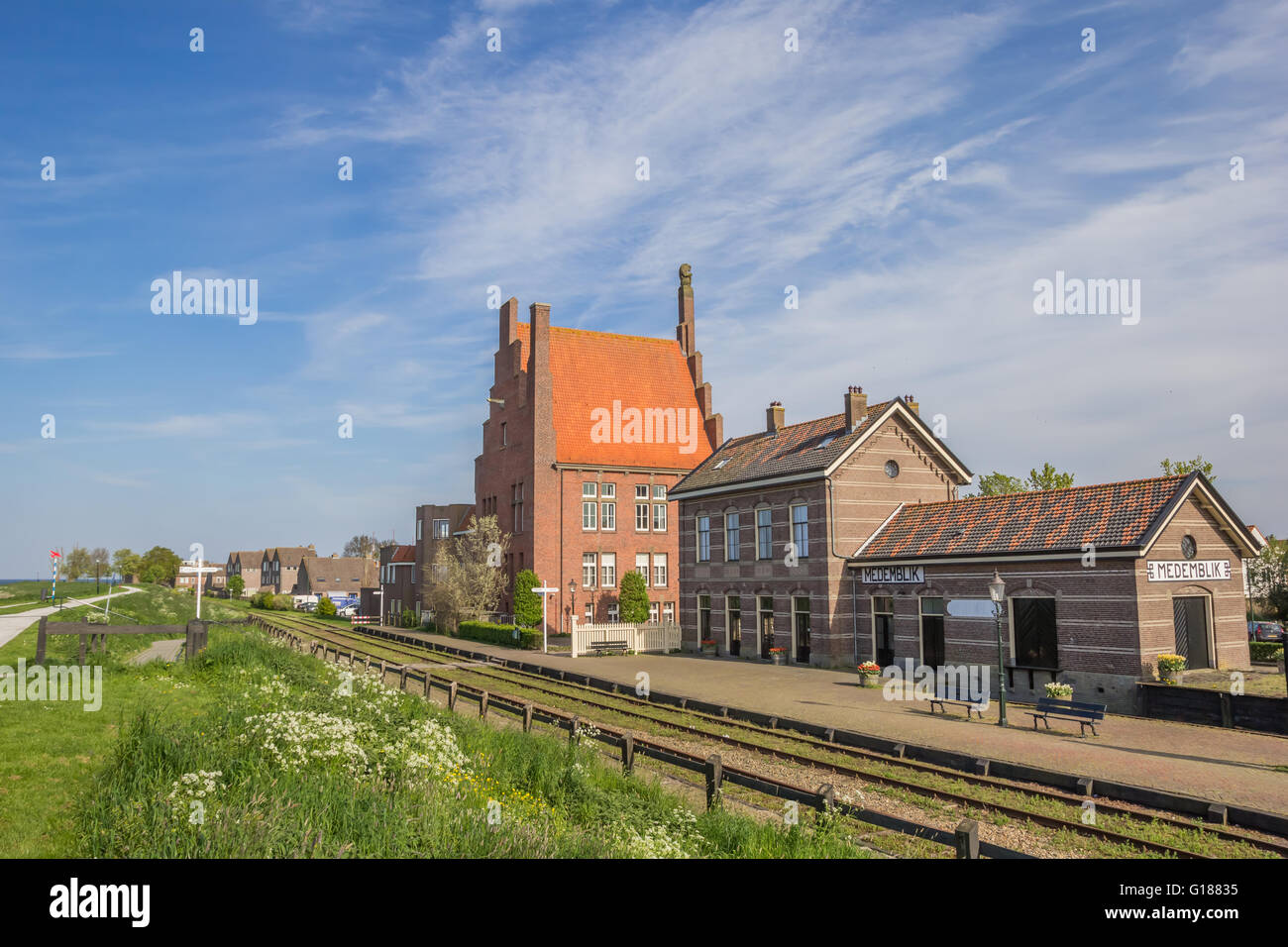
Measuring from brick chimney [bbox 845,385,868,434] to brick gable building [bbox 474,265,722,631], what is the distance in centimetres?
2104

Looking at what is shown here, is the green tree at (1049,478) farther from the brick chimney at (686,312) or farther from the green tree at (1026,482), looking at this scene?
the brick chimney at (686,312)

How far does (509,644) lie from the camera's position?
4556cm

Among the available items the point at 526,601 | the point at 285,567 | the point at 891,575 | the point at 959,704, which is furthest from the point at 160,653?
the point at 285,567

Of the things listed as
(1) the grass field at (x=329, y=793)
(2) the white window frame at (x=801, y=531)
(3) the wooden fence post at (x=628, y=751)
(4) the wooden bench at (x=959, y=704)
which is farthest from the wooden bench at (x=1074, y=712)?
(2) the white window frame at (x=801, y=531)

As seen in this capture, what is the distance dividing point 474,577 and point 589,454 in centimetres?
1060

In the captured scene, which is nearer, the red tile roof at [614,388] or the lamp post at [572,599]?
the lamp post at [572,599]

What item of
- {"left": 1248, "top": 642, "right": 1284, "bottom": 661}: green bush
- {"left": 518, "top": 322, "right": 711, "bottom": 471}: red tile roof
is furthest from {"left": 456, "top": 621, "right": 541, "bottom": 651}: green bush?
{"left": 1248, "top": 642, "right": 1284, "bottom": 661}: green bush

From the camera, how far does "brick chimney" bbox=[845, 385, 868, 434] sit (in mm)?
33406

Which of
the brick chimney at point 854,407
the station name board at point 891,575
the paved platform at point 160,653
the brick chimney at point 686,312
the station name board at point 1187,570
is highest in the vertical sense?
the brick chimney at point 686,312

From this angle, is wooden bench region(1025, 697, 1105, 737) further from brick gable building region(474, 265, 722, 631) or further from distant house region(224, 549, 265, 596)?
distant house region(224, 549, 265, 596)

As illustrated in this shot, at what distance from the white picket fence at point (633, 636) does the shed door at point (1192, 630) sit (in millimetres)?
23791

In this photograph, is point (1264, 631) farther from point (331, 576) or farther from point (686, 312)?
point (331, 576)

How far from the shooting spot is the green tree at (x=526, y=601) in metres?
47.6
